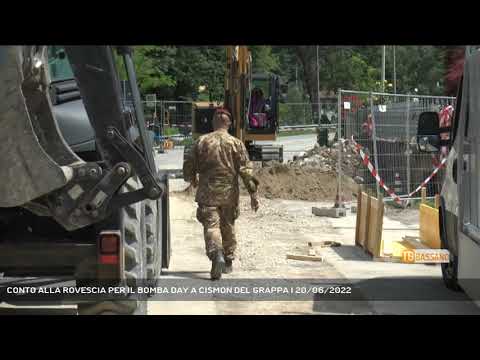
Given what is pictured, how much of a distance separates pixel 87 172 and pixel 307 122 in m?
40.3

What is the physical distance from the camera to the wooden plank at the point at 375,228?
419 inches

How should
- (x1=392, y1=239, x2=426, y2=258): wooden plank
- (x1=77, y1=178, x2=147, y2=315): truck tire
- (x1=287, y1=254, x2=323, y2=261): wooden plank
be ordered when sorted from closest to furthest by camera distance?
(x1=77, y1=178, x2=147, y2=315): truck tire
(x1=392, y1=239, x2=426, y2=258): wooden plank
(x1=287, y1=254, x2=323, y2=261): wooden plank

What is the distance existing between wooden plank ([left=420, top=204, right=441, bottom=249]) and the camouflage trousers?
2.38 m

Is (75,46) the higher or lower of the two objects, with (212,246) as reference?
higher

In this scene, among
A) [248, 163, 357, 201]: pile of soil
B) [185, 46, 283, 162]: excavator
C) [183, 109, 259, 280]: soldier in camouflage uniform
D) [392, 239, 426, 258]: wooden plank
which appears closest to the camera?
[183, 109, 259, 280]: soldier in camouflage uniform

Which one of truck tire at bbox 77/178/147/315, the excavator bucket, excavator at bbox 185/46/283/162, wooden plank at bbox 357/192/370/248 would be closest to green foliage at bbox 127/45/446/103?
excavator at bbox 185/46/283/162

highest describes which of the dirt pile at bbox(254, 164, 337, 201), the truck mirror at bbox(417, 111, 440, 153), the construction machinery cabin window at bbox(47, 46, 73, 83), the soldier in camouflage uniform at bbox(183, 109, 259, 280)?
the construction machinery cabin window at bbox(47, 46, 73, 83)

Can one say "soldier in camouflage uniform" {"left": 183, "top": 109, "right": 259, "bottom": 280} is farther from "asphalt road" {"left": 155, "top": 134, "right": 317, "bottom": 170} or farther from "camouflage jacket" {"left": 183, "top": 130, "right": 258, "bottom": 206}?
"asphalt road" {"left": 155, "top": 134, "right": 317, "bottom": 170}

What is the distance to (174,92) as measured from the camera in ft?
178

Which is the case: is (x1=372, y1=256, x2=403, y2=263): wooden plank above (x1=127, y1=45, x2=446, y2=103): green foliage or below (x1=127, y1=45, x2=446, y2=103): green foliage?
below

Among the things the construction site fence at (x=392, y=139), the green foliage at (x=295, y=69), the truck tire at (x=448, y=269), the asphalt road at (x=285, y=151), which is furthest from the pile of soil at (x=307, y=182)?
the truck tire at (x=448, y=269)

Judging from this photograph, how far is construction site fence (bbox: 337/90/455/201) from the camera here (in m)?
16.3
